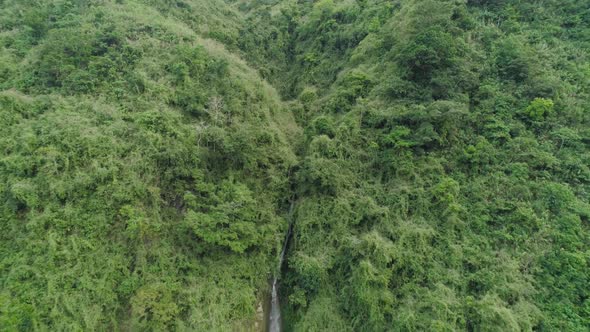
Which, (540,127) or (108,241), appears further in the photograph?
(540,127)

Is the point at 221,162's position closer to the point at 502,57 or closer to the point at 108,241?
the point at 108,241

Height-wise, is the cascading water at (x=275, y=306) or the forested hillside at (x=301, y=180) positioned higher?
the forested hillside at (x=301, y=180)

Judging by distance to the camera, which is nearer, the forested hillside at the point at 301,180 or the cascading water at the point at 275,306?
the forested hillside at the point at 301,180

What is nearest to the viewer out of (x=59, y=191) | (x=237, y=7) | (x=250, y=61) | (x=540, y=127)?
(x=59, y=191)

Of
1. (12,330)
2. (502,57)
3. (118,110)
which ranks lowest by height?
(12,330)

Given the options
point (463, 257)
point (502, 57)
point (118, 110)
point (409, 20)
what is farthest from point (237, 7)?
point (463, 257)

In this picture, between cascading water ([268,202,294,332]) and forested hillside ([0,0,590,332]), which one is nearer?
forested hillside ([0,0,590,332])

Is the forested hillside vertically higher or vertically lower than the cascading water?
higher

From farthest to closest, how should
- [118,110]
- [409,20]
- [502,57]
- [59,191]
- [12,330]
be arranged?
[409,20] < [502,57] < [118,110] < [59,191] < [12,330]
